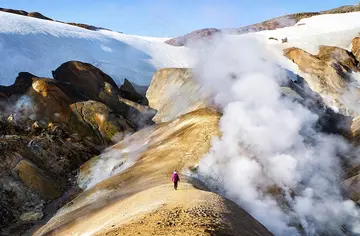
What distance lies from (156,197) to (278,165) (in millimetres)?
9043

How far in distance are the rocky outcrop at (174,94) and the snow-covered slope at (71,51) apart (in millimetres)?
11388

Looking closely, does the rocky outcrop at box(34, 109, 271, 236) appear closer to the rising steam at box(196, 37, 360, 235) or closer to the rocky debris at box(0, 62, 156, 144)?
the rising steam at box(196, 37, 360, 235)

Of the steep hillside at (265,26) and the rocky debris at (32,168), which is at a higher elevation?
the steep hillside at (265,26)

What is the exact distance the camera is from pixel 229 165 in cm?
2500

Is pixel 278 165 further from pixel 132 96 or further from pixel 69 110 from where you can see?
pixel 132 96

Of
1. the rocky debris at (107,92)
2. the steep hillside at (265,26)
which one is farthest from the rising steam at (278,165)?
the steep hillside at (265,26)

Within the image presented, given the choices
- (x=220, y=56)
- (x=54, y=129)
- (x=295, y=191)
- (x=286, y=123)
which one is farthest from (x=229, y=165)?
(x=220, y=56)

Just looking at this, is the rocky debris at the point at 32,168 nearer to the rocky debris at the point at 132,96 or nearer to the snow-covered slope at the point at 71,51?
the rocky debris at the point at 132,96

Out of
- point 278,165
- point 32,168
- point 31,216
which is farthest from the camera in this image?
point 32,168

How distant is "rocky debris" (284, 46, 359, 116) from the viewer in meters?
45.0

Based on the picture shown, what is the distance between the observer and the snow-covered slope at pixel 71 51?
58.7 meters

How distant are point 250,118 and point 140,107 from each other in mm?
20635

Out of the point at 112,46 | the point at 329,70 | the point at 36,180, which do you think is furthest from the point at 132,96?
Answer: the point at 112,46

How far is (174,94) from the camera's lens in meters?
47.8
